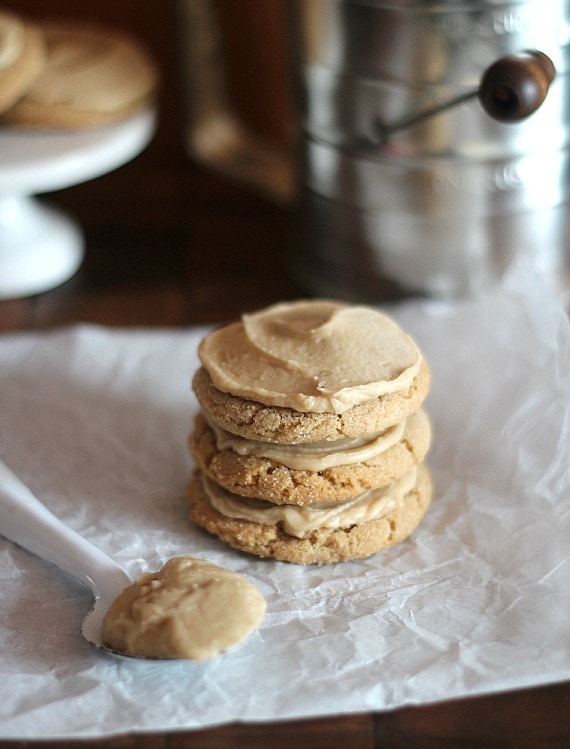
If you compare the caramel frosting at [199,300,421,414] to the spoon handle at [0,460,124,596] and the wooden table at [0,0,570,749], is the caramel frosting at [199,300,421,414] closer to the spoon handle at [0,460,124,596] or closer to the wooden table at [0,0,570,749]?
the spoon handle at [0,460,124,596]

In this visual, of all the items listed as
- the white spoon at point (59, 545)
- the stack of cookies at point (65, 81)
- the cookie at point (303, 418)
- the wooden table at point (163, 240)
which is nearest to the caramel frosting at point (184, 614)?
the white spoon at point (59, 545)

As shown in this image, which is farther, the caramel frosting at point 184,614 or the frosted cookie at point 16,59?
the frosted cookie at point 16,59

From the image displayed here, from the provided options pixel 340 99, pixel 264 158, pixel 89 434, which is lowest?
pixel 89 434

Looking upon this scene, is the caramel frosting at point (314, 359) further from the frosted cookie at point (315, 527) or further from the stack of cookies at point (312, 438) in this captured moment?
the frosted cookie at point (315, 527)

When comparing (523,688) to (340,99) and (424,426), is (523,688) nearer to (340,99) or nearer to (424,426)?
(424,426)

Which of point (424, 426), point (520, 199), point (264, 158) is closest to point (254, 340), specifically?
point (424, 426)

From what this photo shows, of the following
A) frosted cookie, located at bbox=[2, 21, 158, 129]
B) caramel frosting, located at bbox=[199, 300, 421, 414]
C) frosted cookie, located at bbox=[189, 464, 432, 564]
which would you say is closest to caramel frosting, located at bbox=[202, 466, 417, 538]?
frosted cookie, located at bbox=[189, 464, 432, 564]
